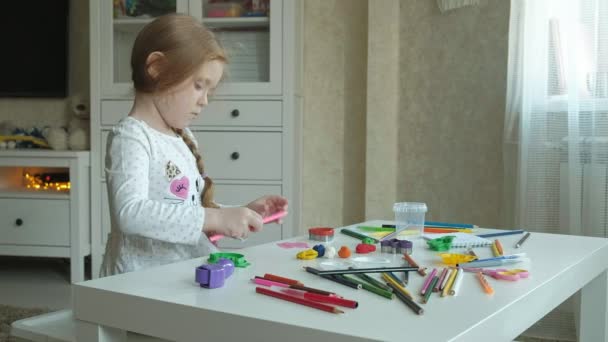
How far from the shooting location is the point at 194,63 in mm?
1188

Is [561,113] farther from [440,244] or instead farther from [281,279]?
[281,279]

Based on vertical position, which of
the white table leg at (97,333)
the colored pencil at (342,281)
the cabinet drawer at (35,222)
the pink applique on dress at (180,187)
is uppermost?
the pink applique on dress at (180,187)

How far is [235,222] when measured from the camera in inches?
39.4

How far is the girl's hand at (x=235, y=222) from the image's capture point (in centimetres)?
100

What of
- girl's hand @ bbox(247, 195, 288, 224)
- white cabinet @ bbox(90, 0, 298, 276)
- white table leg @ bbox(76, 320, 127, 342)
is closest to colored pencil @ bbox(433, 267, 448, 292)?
white table leg @ bbox(76, 320, 127, 342)

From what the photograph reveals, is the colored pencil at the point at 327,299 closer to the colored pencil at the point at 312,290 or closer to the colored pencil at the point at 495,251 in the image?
the colored pencil at the point at 312,290

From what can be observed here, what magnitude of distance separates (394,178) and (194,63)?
5.77 feet

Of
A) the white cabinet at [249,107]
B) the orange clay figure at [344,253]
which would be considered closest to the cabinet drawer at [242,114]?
the white cabinet at [249,107]

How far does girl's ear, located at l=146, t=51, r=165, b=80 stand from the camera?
1.18m

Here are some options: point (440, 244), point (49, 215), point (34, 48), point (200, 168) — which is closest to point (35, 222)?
point (49, 215)

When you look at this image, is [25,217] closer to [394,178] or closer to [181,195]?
[394,178]

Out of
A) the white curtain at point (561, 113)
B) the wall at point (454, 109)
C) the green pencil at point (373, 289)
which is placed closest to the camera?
the green pencil at point (373, 289)

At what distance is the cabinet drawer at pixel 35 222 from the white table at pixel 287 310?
79.7 inches

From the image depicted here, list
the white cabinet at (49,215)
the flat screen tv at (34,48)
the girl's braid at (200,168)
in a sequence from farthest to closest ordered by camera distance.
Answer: the flat screen tv at (34,48) → the white cabinet at (49,215) → the girl's braid at (200,168)
